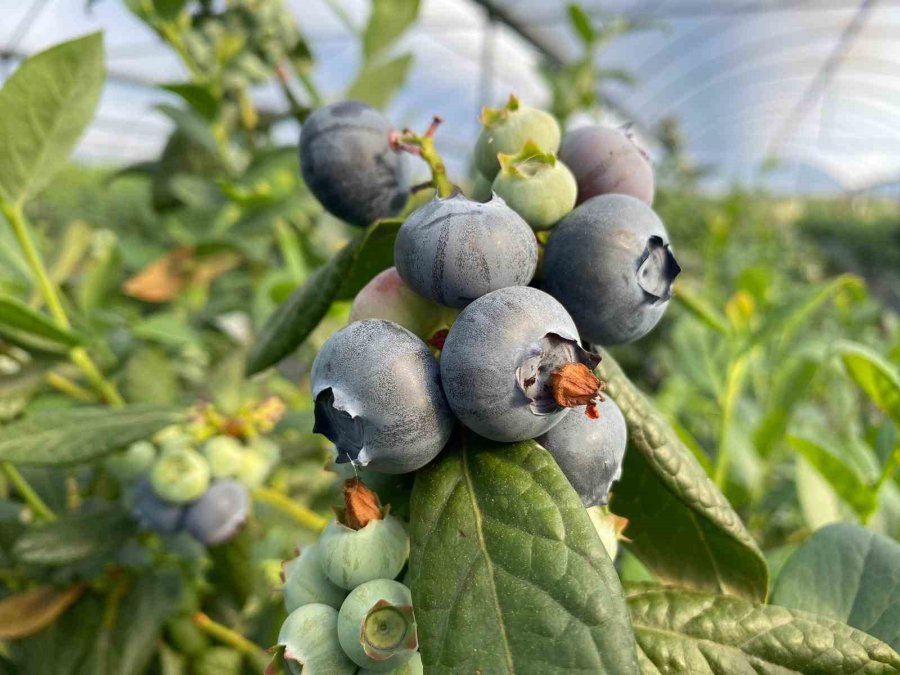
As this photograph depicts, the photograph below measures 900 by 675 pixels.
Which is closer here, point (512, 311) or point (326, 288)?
point (512, 311)

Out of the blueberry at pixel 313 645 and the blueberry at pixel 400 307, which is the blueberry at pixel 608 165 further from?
the blueberry at pixel 313 645

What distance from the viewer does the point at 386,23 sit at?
142 centimetres

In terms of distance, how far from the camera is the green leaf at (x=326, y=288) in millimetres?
644

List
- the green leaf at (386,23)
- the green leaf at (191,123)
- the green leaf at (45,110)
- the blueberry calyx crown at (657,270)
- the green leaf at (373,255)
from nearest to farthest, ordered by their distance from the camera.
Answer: the blueberry calyx crown at (657,270)
the green leaf at (373,255)
the green leaf at (45,110)
the green leaf at (386,23)
the green leaf at (191,123)

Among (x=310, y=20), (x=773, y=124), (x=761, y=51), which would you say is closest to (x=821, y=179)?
(x=773, y=124)

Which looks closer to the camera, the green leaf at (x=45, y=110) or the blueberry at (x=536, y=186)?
the blueberry at (x=536, y=186)

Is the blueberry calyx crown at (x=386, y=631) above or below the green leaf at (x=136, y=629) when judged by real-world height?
above

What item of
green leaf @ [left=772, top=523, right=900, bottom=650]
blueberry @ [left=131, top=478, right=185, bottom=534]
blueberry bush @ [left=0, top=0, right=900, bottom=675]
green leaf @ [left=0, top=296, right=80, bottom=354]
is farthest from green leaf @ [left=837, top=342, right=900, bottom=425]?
green leaf @ [left=0, top=296, right=80, bottom=354]

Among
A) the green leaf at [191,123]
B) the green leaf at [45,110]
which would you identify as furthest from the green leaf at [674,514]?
the green leaf at [191,123]

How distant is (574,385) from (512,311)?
68 millimetres

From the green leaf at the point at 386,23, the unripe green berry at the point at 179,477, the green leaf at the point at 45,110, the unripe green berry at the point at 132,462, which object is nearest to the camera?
the green leaf at the point at 45,110

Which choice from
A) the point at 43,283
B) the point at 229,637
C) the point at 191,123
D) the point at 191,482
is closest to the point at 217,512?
the point at 191,482

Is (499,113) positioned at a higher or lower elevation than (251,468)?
higher

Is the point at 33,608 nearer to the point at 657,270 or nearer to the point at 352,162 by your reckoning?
the point at 352,162
